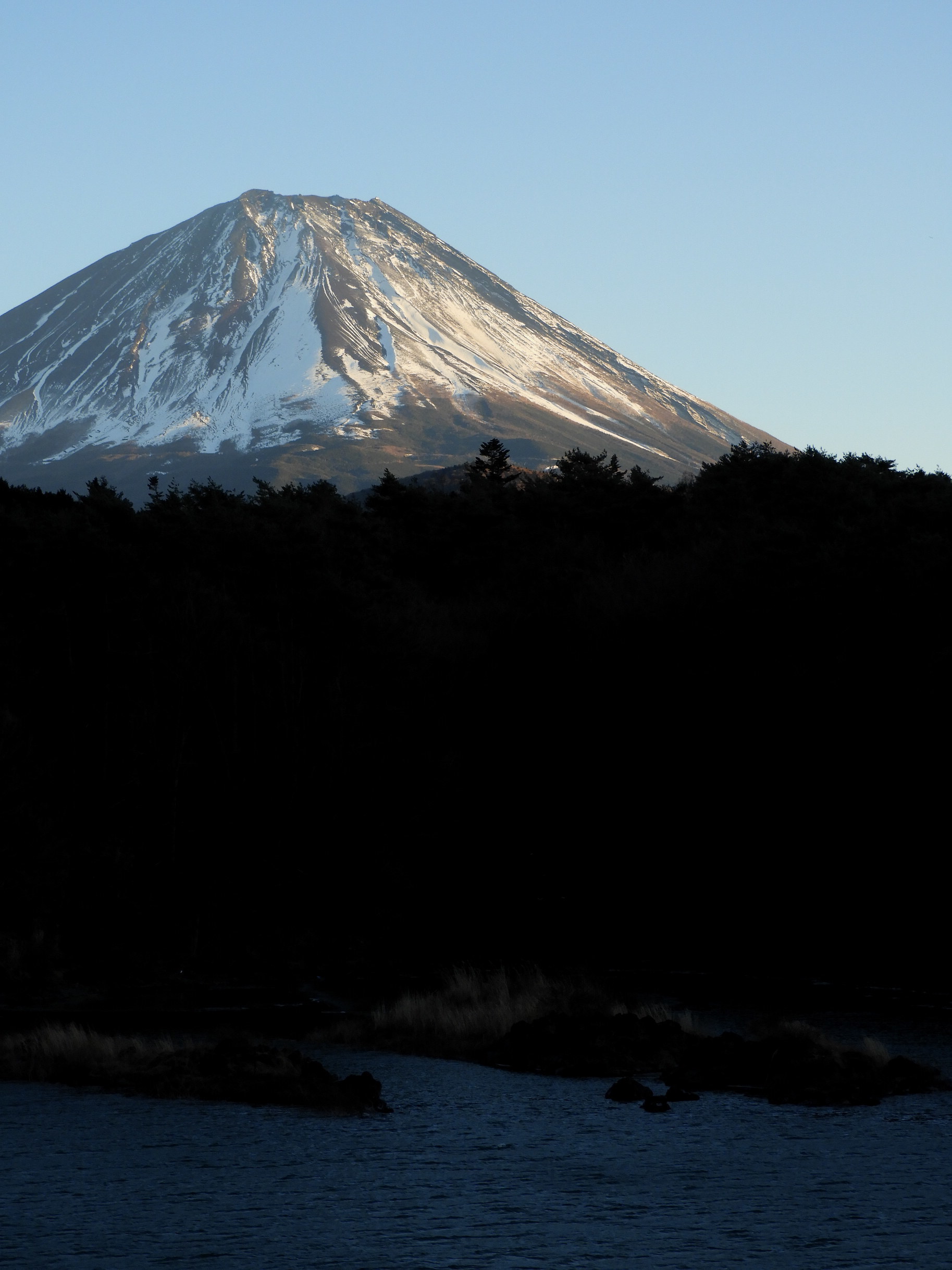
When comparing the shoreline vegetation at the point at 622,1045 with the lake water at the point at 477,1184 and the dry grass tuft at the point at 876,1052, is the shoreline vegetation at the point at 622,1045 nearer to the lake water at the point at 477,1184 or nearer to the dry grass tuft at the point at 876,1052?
the dry grass tuft at the point at 876,1052

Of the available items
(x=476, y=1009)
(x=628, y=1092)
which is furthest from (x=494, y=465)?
(x=628, y=1092)

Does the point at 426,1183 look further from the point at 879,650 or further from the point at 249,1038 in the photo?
the point at 879,650

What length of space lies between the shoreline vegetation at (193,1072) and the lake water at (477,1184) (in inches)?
18.1

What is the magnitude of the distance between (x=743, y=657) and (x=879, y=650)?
15.1 ft

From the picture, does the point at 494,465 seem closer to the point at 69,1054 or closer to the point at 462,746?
the point at 462,746

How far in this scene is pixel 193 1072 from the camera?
58.0ft

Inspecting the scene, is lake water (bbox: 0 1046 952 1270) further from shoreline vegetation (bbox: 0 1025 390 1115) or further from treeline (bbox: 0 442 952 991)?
treeline (bbox: 0 442 952 991)

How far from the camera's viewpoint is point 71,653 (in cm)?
3962

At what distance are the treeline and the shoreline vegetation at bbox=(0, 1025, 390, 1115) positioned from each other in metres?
11.8

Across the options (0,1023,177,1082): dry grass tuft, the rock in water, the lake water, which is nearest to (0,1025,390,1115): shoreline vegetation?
(0,1023,177,1082): dry grass tuft

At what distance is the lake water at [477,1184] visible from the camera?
10461 mm

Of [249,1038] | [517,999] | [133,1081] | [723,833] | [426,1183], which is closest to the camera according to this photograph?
[426,1183]

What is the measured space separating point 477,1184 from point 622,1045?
7180 mm

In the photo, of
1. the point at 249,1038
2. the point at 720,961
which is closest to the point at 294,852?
the point at 720,961
